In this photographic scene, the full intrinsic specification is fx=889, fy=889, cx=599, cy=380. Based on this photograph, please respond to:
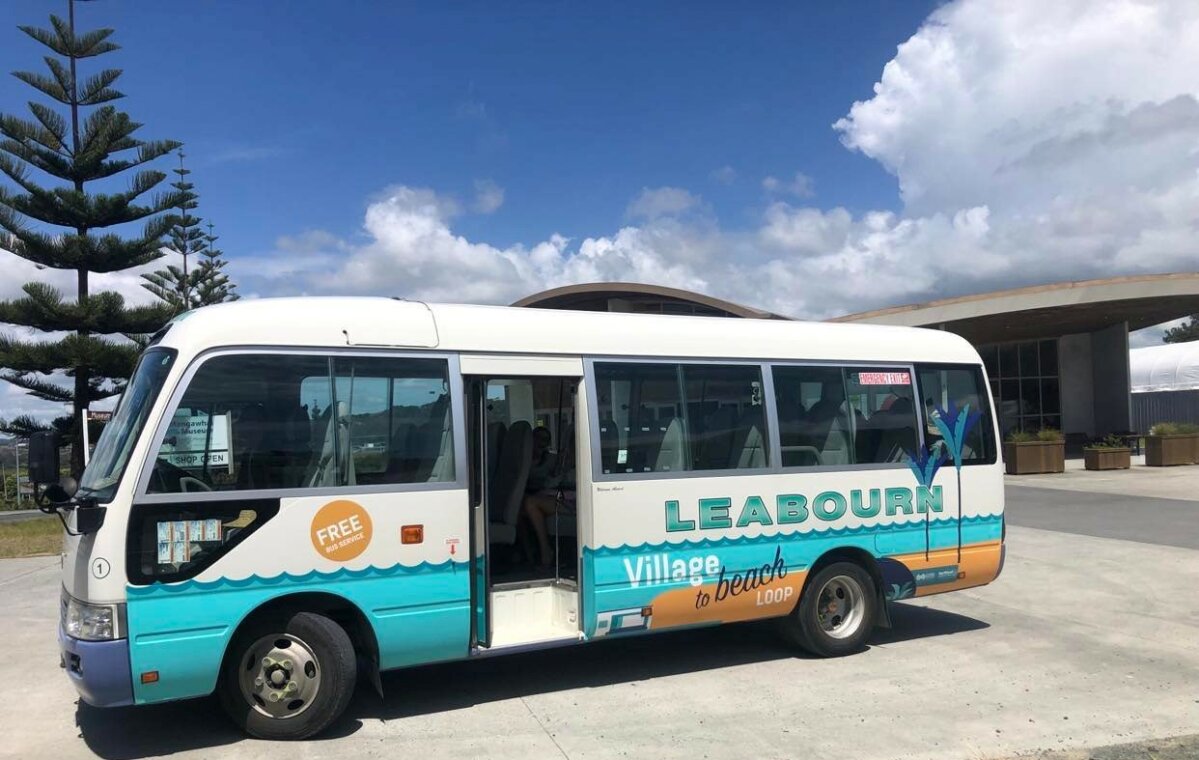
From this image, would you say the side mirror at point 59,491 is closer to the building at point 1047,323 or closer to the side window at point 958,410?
the side window at point 958,410

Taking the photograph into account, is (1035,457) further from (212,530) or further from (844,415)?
(212,530)

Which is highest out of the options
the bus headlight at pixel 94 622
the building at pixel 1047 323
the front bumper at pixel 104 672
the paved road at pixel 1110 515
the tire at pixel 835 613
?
the building at pixel 1047 323

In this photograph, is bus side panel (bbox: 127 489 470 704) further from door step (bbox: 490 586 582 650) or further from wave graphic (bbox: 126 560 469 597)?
door step (bbox: 490 586 582 650)

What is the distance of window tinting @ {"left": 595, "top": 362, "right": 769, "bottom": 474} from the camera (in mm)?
6160

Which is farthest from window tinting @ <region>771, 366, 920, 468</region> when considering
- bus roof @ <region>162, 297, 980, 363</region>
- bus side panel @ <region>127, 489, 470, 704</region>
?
bus side panel @ <region>127, 489, 470, 704</region>

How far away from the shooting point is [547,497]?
22.8 ft

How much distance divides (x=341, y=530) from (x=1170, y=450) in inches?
1012

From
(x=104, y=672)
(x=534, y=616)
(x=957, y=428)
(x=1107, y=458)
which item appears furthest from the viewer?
(x=1107, y=458)

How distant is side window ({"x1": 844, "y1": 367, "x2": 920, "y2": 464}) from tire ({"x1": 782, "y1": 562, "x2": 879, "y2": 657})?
930mm

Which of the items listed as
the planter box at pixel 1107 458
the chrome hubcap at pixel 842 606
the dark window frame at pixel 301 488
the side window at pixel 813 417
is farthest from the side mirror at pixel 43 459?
the planter box at pixel 1107 458

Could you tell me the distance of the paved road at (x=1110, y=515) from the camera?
42.1 feet

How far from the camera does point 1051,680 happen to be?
634cm

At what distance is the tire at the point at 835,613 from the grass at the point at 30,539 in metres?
11.6

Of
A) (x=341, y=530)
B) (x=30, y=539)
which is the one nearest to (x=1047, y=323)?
(x=30, y=539)
